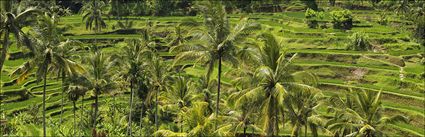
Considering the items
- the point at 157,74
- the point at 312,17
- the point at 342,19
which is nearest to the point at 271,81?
the point at 157,74

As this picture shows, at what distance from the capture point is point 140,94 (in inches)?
2040

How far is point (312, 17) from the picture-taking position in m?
96.2

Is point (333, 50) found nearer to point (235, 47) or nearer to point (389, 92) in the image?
point (389, 92)

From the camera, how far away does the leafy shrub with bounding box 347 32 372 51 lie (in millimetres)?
74938

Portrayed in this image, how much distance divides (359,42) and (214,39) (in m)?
51.8

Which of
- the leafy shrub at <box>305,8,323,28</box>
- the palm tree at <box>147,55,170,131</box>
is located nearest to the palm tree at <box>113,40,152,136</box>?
the palm tree at <box>147,55,170,131</box>

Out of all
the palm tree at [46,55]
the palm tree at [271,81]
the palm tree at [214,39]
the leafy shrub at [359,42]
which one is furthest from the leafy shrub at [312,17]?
the palm tree at [271,81]

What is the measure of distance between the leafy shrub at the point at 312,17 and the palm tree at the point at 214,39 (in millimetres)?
65032

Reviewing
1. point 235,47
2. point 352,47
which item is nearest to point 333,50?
point 352,47

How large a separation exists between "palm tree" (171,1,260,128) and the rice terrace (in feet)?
0.22

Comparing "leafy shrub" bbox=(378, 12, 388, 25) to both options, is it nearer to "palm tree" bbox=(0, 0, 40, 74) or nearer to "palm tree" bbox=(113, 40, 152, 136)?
"palm tree" bbox=(113, 40, 152, 136)

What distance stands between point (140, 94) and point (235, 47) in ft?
84.0

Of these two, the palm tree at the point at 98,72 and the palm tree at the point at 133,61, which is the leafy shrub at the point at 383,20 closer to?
the palm tree at the point at 133,61

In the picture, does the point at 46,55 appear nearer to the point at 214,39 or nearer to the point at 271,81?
the point at 214,39
